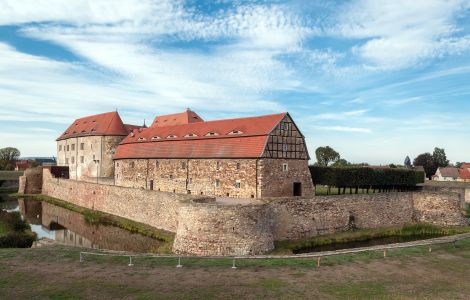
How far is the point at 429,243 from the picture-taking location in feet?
67.4

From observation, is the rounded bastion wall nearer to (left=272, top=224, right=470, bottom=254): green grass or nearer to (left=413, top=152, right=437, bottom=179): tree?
(left=272, top=224, right=470, bottom=254): green grass

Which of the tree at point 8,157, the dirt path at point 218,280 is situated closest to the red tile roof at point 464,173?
the dirt path at point 218,280

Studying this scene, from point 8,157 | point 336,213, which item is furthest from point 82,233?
point 8,157

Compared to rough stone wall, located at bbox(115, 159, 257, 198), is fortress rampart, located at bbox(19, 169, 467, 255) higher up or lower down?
lower down

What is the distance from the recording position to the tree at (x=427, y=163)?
83875 millimetres

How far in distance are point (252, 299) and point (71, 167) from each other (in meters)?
53.2

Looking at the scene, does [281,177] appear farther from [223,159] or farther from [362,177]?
[362,177]

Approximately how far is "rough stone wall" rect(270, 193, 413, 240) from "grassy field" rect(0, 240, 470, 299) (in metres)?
7.25

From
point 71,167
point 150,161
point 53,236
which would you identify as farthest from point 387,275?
point 71,167

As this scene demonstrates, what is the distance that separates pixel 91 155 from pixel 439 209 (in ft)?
145

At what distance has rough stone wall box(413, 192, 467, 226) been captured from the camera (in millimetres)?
31531

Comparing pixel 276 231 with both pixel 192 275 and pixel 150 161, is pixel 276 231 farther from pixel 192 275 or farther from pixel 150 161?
pixel 150 161

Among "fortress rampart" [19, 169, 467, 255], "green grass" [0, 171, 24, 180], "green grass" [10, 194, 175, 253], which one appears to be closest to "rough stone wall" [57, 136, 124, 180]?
"green grass" [10, 194, 175, 253]

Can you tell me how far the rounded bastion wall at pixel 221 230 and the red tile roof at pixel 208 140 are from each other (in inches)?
356
